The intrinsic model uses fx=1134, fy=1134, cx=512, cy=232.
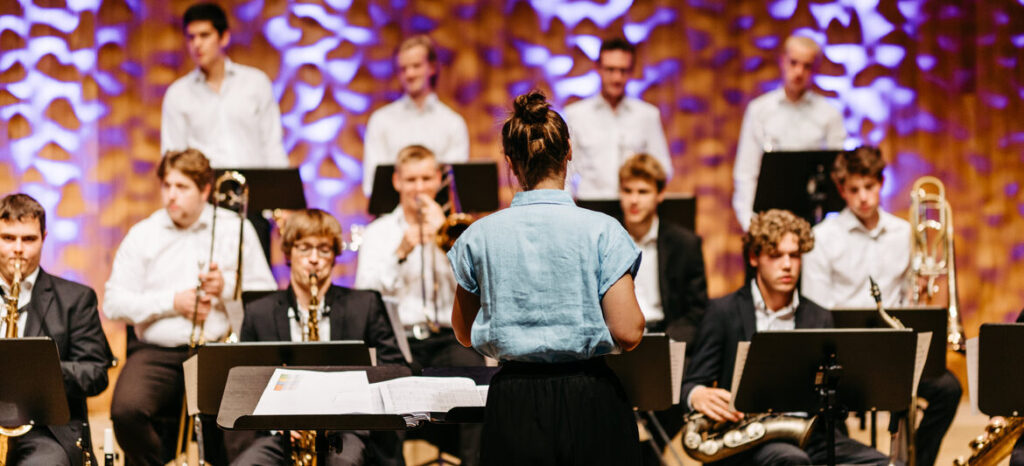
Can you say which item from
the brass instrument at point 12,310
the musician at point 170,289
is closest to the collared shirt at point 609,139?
the musician at point 170,289

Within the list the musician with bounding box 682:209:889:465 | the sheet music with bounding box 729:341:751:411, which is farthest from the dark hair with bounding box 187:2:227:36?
the sheet music with bounding box 729:341:751:411

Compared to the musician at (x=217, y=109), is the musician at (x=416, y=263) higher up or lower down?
lower down

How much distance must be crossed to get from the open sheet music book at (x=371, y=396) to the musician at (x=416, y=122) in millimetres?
3536

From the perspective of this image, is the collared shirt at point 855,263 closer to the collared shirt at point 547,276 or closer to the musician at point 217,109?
the musician at point 217,109

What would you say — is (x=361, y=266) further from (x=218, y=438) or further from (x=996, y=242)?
(x=996, y=242)

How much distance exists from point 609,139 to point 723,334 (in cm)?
266

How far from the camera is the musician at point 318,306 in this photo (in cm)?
419

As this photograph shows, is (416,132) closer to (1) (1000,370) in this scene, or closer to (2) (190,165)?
(2) (190,165)

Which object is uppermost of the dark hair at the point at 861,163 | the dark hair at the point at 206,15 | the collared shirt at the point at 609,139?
the dark hair at the point at 206,15

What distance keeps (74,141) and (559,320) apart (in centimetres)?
543

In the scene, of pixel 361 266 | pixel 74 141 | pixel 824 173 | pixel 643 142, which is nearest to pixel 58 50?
pixel 74 141

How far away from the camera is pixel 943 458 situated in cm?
548

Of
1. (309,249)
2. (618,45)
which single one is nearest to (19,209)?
(309,249)

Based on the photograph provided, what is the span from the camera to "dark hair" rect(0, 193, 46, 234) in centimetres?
410
